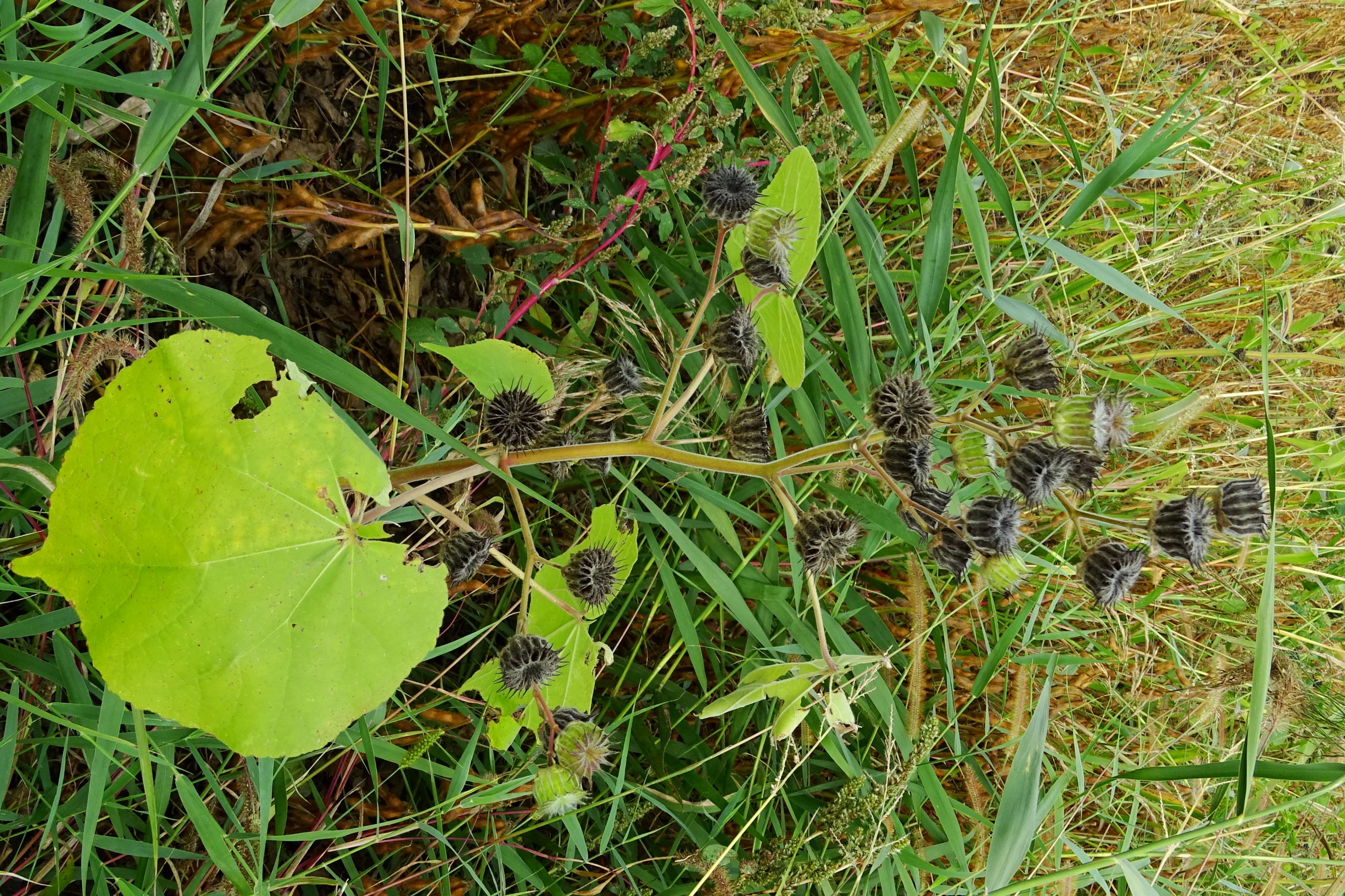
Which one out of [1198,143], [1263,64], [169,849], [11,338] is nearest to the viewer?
[11,338]

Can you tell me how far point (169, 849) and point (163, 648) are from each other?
614mm

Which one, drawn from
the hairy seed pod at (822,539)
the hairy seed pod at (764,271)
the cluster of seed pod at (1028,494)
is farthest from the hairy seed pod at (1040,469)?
the hairy seed pod at (764,271)

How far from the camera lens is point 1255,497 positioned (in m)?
1.18

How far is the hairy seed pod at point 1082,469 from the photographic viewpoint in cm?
112

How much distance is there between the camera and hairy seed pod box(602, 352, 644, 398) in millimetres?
1245

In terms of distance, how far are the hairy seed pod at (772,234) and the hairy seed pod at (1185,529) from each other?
0.62 meters

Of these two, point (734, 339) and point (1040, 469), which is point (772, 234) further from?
point (1040, 469)

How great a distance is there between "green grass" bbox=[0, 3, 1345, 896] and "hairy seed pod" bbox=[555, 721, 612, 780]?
32 cm

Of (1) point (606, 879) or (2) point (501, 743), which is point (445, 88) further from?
(1) point (606, 879)

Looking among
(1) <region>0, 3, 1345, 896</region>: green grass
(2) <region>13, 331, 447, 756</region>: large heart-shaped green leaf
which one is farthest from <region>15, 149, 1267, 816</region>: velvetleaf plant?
(1) <region>0, 3, 1345, 896</region>: green grass

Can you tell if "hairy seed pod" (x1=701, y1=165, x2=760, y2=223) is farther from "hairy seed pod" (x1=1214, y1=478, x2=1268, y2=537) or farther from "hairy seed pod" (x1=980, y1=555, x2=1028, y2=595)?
"hairy seed pod" (x1=1214, y1=478, x2=1268, y2=537)

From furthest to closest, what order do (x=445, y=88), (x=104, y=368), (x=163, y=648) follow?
1. (x=445, y=88)
2. (x=104, y=368)
3. (x=163, y=648)

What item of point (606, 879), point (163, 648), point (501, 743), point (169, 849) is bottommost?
point (606, 879)

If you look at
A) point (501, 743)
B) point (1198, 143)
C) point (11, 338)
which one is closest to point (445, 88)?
point (11, 338)
